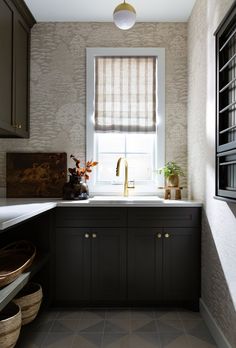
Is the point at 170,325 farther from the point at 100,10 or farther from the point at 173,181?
the point at 100,10

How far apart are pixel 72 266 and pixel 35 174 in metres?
1.04

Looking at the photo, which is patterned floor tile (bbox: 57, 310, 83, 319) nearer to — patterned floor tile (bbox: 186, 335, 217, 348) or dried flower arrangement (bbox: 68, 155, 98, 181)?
patterned floor tile (bbox: 186, 335, 217, 348)

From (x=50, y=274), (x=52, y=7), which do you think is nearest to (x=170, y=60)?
(x=52, y=7)

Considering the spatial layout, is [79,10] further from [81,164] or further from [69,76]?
[81,164]

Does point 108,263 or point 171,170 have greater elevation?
point 171,170

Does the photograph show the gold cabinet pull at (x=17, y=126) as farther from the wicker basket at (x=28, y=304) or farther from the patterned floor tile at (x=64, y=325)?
the patterned floor tile at (x=64, y=325)

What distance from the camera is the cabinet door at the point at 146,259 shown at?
291 cm

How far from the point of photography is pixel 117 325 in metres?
2.64

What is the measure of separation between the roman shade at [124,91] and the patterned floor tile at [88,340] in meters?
1.93

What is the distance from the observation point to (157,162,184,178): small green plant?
10.7 ft

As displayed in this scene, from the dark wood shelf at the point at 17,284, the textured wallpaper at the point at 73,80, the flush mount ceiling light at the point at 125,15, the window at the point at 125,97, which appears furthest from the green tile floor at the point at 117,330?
the flush mount ceiling light at the point at 125,15

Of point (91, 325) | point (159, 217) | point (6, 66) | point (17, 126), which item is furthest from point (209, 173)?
point (6, 66)

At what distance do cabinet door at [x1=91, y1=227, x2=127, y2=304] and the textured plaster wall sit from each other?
2.30 feet

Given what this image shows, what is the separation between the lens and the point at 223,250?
2260mm
